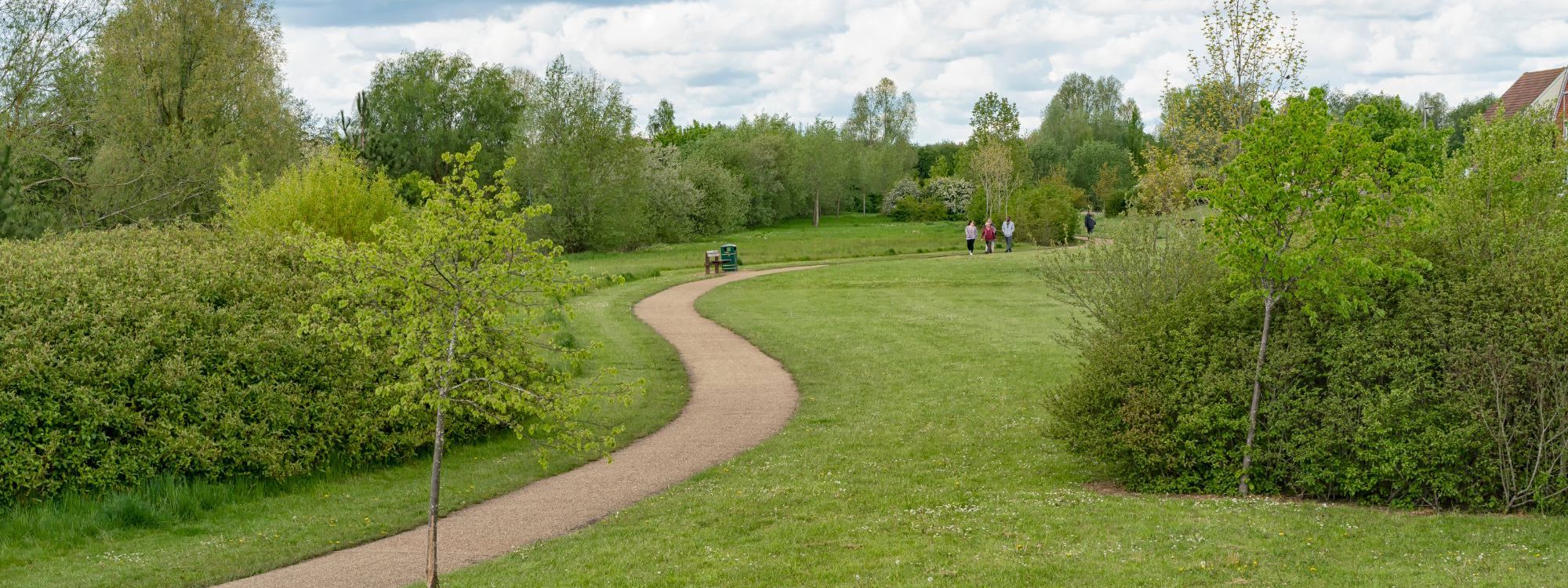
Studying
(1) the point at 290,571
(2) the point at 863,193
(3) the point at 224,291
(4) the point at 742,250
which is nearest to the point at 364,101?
(4) the point at 742,250

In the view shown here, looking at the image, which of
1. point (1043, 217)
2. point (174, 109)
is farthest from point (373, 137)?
point (1043, 217)

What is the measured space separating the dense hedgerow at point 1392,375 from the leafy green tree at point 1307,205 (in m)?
0.31

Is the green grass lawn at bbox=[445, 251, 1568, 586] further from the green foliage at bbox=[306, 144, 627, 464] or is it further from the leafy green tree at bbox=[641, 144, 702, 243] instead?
the leafy green tree at bbox=[641, 144, 702, 243]

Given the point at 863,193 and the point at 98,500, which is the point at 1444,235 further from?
the point at 863,193

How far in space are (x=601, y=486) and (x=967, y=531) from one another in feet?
15.5

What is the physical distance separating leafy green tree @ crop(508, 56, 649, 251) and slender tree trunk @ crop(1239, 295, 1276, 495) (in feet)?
166

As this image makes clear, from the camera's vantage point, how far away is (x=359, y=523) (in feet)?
36.5

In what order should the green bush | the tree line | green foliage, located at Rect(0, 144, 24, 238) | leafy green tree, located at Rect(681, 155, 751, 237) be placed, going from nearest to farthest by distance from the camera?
green foliage, located at Rect(0, 144, 24, 238) → the tree line → leafy green tree, located at Rect(681, 155, 751, 237) → the green bush

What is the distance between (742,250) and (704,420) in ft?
142

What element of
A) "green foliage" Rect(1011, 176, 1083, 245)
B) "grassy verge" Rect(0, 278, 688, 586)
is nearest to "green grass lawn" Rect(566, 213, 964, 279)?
"green foliage" Rect(1011, 176, 1083, 245)

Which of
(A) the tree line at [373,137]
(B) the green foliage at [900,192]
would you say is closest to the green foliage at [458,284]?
(A) the tree line at [373,137]

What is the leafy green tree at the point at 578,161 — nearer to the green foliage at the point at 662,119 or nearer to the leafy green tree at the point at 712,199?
the leafy green tree at the point at 712,199

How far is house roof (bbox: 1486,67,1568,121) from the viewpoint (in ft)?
193

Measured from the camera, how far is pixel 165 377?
1212cm
